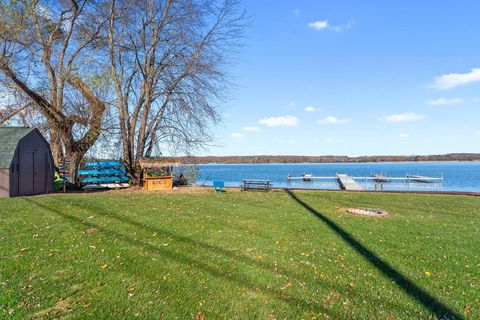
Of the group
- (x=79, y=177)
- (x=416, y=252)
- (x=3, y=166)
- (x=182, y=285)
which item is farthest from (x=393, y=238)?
(x=79, y=177)

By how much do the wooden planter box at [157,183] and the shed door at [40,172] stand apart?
516 centimetres

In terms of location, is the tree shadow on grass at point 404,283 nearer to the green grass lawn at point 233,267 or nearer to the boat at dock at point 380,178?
the green grass lawn at point 233,267

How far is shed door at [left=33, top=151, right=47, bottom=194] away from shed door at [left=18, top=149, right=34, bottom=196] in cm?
28

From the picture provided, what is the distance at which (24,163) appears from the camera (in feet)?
52.0

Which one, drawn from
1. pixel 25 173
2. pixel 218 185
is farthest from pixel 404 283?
pixel 25 173

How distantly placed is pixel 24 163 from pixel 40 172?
1.27 metres

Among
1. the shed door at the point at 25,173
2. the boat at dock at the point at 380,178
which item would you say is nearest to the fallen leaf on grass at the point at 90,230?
the shed door at the point at 25,173

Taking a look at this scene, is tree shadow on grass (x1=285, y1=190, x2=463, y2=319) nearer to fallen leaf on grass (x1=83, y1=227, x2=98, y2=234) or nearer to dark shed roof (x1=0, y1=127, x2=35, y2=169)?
fallen leaf on grass (x1=83, y1=227, x2=98, y2=234)

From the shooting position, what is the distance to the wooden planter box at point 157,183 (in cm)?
1934

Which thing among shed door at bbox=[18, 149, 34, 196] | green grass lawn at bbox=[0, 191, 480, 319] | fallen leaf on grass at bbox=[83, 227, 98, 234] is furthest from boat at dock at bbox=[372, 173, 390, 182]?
fallen leaf on grass at bbox=[83, 227, 98, 234]

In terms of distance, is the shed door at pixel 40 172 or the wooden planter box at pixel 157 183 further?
the wooden planter box at pixel 157 183

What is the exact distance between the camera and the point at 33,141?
1659cm

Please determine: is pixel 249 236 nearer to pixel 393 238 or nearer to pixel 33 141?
pixel 393 238

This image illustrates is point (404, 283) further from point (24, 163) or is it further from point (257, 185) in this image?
point (24, 163)
